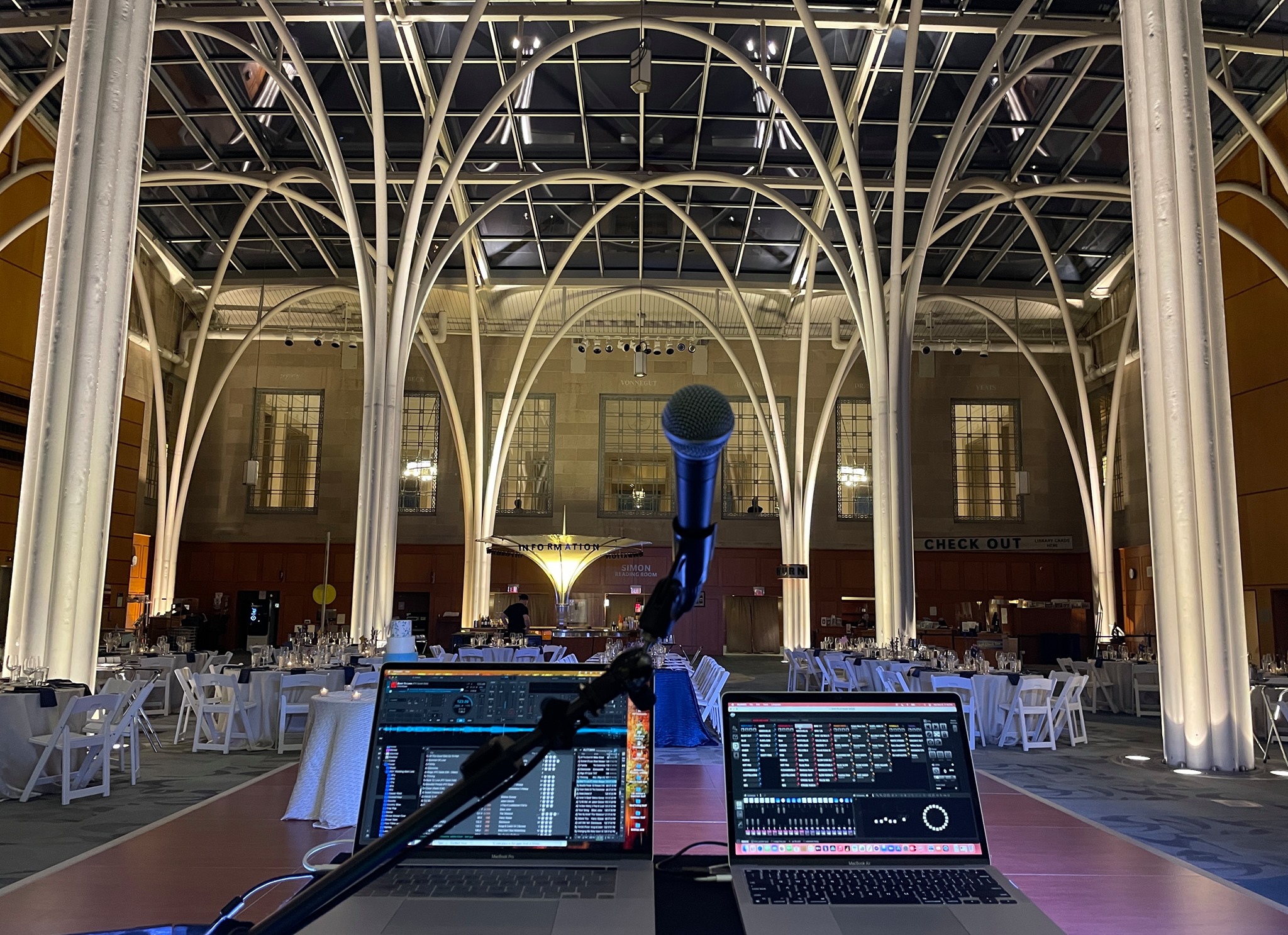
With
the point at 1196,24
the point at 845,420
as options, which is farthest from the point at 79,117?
the point at 845,420

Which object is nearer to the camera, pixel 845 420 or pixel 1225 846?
pixel 1225 846

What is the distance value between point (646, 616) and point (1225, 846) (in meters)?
6.30

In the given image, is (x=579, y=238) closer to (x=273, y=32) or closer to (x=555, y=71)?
(x=555, y=71)

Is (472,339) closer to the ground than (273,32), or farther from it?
closer to the ground

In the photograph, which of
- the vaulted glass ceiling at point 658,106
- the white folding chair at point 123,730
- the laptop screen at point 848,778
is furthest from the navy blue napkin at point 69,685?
the vaulted glass ceiling at point 658,106

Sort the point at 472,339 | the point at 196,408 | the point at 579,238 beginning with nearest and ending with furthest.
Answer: the point at 579,238
the point at 472,339
the point at 196,408

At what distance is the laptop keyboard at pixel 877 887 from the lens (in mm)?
2098

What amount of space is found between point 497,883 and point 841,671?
16394mm

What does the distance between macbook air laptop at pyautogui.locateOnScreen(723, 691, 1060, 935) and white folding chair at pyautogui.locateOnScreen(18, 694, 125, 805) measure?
7099mm

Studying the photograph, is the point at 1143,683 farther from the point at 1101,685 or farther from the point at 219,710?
the point at 219,710

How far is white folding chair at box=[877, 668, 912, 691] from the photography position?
11953mm

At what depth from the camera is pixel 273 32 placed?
18562 mm

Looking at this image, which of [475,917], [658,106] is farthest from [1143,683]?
[475,917]

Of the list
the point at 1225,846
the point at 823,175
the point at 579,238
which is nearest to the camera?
the point at 1225,846
